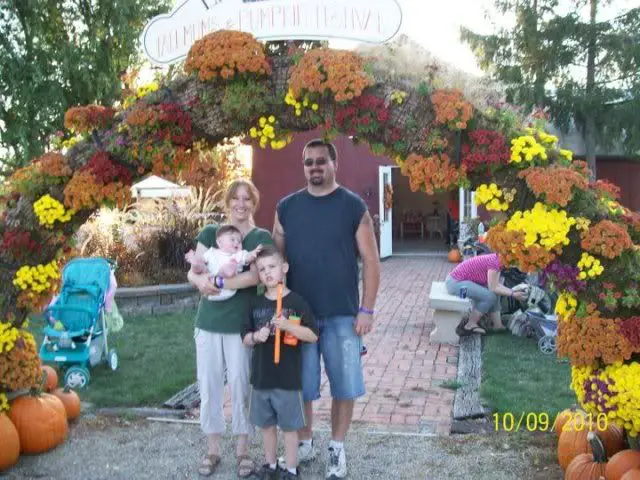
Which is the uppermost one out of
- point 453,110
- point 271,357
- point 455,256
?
point 453,110

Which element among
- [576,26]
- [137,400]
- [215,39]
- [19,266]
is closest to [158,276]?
[137,400]

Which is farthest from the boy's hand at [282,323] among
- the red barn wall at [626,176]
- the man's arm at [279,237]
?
the red barn wall at [626,176]

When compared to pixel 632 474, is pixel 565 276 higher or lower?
higher

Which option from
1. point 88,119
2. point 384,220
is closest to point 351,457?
point 88,119

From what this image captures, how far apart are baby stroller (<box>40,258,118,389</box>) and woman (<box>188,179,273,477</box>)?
7.85 ft

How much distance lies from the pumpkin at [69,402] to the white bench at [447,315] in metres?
3.99

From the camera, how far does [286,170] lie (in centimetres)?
1634

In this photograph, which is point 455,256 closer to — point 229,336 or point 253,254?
point 229,336

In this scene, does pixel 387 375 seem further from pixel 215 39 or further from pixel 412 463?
pixel 215 39

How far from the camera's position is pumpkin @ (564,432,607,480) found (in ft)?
12.0

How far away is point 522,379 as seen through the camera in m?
5.97

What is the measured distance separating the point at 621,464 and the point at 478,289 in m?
4.08

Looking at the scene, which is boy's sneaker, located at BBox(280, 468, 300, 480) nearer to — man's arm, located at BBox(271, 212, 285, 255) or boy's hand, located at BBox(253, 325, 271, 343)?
boy's hand, located at BBox(253, 325, 271, 343)

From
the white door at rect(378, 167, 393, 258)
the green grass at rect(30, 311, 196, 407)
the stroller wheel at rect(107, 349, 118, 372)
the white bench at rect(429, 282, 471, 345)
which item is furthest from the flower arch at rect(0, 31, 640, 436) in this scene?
the white door at rect(378, 167, 393, 258)
